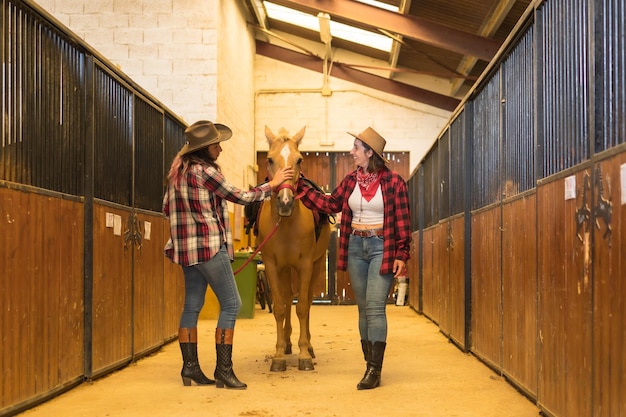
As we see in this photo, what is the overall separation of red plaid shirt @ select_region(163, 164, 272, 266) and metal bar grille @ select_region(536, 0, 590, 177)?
189cm

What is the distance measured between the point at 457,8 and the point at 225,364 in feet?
25.1

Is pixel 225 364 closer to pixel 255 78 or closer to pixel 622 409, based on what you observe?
pixel 622 409

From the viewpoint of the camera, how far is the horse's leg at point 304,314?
559cm

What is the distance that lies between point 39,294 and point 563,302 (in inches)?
111

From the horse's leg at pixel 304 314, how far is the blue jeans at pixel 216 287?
95cm

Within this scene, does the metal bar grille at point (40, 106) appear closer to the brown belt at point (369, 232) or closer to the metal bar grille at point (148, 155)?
the metal bar grille at point (148, 155)

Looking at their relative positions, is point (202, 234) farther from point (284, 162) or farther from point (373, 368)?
point (373, 368)

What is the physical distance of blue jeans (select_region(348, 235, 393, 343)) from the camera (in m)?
4.77

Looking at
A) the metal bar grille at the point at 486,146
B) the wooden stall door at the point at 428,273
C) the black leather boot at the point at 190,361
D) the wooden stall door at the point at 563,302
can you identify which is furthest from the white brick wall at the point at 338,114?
the wooden stall door at the point at 563,302

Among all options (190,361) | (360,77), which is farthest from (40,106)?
(360,77)

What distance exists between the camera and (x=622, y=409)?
2705 mm

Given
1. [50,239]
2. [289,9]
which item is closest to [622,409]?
[50,239]

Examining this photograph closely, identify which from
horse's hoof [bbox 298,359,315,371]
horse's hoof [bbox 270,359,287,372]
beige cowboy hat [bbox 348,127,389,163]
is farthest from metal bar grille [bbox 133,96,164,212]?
beige cowboy hat [bbox 348,127,389,163]

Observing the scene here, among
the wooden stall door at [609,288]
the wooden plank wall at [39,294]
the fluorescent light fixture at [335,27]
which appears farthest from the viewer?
the fluorescent light fixture at [335,27]
